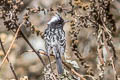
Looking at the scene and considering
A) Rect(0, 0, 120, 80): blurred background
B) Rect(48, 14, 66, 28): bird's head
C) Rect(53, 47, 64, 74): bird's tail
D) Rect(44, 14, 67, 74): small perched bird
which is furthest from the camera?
Rect(0, 0, 120, 80): blurred background

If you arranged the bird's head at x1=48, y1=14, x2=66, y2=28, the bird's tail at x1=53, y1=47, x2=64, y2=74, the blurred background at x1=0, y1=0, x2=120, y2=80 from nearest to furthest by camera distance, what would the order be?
the bird's tail at x1=53, y1=47, x2=64, y2=74 → the bird's head at x1=48, y1=14, x2=66, y2=28 → the blurred background at x1=0, y1=0, x2=120, y2=80

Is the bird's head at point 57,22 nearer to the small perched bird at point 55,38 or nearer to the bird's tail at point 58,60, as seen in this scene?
the small perched bird at point 55,38

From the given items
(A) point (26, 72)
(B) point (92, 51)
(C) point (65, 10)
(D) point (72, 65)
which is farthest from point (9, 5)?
(A) point (26, 72)

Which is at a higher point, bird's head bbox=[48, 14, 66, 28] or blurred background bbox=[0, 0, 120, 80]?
bird's head bbox=[48, 14, 66, 28]

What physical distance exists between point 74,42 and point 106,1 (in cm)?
44

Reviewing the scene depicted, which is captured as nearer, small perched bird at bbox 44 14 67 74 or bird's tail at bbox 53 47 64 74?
bird's tail at bbox 53 47 64 74

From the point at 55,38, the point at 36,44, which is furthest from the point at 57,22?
the point at 36,44

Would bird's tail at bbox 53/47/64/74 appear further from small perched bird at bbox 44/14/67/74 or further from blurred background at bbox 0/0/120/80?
blurred background at bbox 0/0/120/80

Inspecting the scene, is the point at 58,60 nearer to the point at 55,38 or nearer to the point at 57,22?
the point at 55,38

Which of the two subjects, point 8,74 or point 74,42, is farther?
point 8,74

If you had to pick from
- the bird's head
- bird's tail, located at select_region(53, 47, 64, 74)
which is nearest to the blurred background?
the bird's head

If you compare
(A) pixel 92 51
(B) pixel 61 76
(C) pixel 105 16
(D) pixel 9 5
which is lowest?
(A) pixel 92 51

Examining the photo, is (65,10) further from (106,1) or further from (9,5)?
(9,5)

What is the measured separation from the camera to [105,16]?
12.3ft
